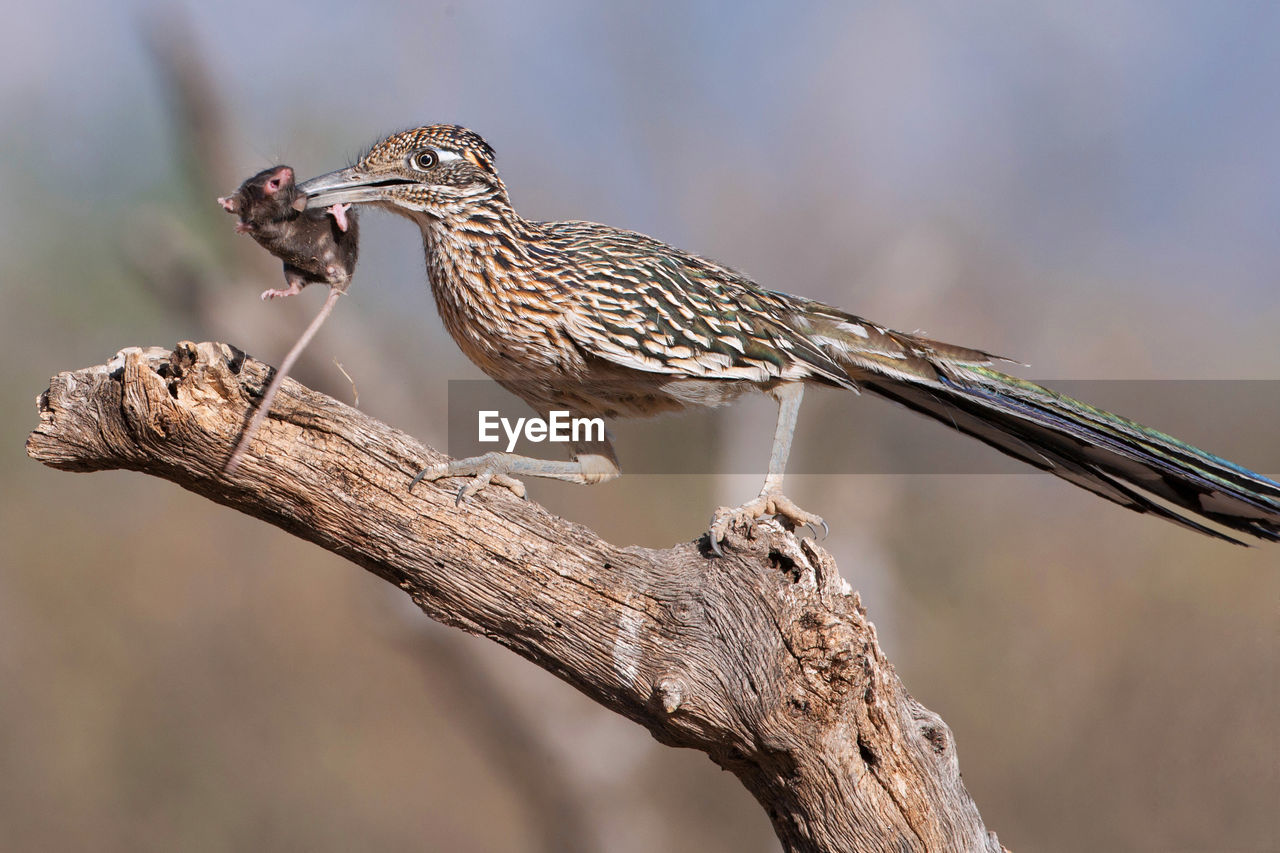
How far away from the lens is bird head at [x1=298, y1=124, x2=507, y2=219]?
3057mm

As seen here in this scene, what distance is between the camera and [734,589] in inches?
108

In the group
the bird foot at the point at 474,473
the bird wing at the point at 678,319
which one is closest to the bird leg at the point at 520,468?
the bird foot at the point at 474,473

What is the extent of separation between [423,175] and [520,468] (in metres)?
0.97

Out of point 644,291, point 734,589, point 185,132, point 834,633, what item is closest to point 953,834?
point 834,633

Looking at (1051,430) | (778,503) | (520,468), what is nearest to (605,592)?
(520,468)

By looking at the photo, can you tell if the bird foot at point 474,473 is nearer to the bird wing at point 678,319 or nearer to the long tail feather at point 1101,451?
the bird wing at point 678,319

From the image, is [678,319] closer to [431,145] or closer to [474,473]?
[474,473]

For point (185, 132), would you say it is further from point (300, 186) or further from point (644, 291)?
point (644, 291)

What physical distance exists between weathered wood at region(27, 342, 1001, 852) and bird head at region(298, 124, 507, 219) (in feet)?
2.30

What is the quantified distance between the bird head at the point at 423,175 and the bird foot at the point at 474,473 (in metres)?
0.80

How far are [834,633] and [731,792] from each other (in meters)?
5.68

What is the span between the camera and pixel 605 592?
2816 millimetres

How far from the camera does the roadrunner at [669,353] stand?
295cm

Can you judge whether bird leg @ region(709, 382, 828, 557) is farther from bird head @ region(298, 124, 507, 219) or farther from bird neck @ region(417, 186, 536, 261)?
bird head @ region(298, 124, 507, 219)
